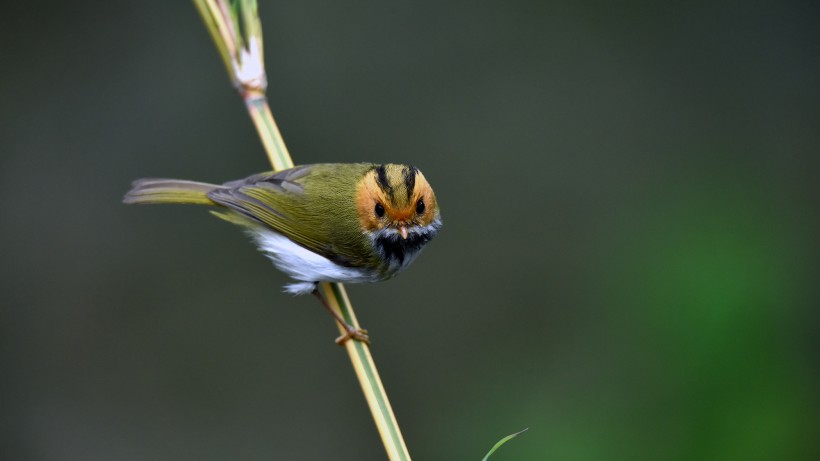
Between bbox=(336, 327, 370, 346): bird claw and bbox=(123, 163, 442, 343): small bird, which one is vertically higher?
bbox=(123, 163, 442, 343): small bird

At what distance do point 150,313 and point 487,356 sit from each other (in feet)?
7.15

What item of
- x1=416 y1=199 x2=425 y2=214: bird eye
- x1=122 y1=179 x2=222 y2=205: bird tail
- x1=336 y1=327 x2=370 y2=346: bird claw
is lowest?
x1=336 y1=327 x2=370 y2=346: bird claw

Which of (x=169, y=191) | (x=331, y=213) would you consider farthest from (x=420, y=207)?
Answer: (x=169, y=191)

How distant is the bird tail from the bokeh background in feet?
5.98

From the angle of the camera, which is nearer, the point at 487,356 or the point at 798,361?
the point at 798,361

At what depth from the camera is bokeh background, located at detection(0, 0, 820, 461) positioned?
520cm

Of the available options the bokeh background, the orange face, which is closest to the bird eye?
the orange face

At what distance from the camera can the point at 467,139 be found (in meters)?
5.87

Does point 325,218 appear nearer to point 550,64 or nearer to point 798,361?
point 798,361

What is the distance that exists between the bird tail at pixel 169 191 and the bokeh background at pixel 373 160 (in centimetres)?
182

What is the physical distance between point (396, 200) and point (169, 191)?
100 cm

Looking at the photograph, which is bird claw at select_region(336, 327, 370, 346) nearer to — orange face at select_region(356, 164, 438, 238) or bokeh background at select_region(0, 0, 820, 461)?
orange face at select_region(356, 164, 438, 238)

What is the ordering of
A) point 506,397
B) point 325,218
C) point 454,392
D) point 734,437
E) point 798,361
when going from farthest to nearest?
point 454,392, point 506,397, point 325,218, point 798,361, point 734,437

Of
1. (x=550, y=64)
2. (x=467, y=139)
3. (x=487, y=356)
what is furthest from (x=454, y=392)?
(x=550, y=64)
